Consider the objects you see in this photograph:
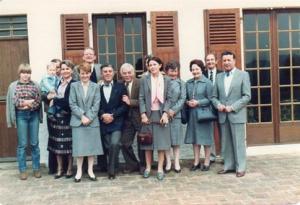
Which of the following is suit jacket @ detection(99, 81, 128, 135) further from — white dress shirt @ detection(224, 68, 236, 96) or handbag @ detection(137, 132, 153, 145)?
white dress shirt @ detection(224, 68, 236, 96)

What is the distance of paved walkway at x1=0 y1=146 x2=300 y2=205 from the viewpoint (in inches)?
241

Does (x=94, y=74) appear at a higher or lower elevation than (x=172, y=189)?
higher

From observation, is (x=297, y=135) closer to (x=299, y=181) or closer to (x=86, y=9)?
(x=299, y=181)

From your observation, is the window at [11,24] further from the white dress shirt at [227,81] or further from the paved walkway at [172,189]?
the white dress shirt at [227,81]

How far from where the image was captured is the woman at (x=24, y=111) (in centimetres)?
740

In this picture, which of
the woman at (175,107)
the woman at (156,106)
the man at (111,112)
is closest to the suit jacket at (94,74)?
the man at (111,112)

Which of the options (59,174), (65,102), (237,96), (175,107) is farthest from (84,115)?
(237,96)

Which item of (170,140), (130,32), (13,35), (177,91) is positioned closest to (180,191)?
(170,140)

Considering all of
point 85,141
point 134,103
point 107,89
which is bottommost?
point 85,141

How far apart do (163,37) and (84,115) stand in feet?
6.77

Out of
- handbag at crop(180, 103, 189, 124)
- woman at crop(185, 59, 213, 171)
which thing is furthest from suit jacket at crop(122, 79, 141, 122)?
woman at crop(185, 59, 213, 171)

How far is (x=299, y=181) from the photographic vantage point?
6852 mm

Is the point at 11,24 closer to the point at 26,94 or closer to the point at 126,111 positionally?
the point at 26,94

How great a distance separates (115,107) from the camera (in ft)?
24.0
